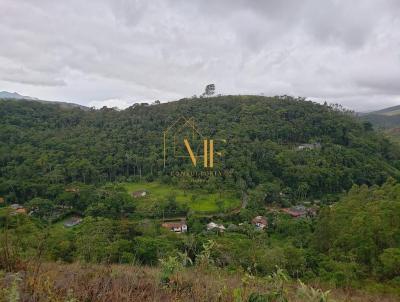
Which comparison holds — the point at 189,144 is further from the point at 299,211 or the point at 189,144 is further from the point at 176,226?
the point at 176,226

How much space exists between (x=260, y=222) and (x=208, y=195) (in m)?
4.60

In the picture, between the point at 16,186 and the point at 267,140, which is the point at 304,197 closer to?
the point at 267,140

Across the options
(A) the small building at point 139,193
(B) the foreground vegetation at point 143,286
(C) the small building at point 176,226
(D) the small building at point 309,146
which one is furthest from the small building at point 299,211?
(B) the foreground vegetation at point 143,286

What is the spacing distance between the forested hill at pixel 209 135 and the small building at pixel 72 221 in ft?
9.22

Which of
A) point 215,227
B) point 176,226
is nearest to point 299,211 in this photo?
point 215,227

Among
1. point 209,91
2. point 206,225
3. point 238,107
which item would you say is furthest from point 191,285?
point 209,91

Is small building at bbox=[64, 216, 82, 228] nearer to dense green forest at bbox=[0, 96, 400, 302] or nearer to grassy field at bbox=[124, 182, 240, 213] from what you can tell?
dense green forest at bbox=[0, 96, 400, 302]

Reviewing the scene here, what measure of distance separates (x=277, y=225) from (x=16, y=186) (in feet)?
53.3

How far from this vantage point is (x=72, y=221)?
1734 cm

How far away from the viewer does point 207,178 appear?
885 inches

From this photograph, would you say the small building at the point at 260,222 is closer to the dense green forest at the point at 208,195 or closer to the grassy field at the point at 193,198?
the dense green forest at the point at 208,195

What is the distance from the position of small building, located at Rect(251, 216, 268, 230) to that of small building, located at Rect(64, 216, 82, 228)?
9.72 m

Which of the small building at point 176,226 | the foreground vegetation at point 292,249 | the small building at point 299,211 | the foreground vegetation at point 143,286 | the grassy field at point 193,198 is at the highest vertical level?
the foreground vegetation at point 143,286

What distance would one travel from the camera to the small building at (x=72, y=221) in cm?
1655
